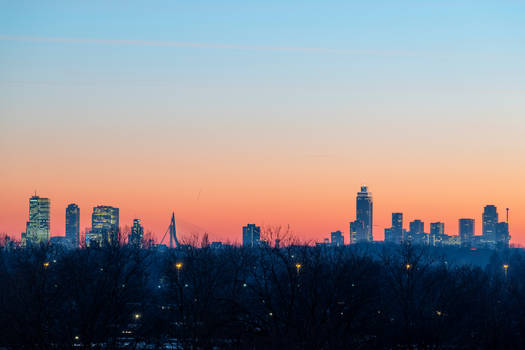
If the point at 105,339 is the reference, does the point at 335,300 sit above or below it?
above

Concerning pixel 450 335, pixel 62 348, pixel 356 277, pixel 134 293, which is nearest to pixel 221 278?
pixel 134 293

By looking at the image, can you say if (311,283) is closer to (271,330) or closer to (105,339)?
(271,330)

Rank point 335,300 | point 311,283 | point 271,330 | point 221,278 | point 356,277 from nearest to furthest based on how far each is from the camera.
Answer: point 271,330 < point 311,283 < point 335,300 < point 356,277 < point 221,278

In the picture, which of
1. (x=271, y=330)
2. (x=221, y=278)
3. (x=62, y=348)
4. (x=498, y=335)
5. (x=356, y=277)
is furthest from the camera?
(x=221, y=278)

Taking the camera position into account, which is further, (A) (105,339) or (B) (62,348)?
(A) (105,339)

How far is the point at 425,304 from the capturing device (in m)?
75.4

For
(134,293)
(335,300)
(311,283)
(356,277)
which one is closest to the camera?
(311,283)

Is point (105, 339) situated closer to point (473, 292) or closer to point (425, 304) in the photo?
point (425, 304)

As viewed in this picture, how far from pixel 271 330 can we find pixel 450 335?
34.7 metres

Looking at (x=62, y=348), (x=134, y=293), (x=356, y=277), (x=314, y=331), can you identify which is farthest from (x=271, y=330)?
(x=134, y=293)

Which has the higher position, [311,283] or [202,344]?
→ [311,283]

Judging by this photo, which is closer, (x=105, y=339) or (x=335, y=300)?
(x=335, y=300)

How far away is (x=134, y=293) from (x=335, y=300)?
28259 millimetres

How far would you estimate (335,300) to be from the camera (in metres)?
52.8
